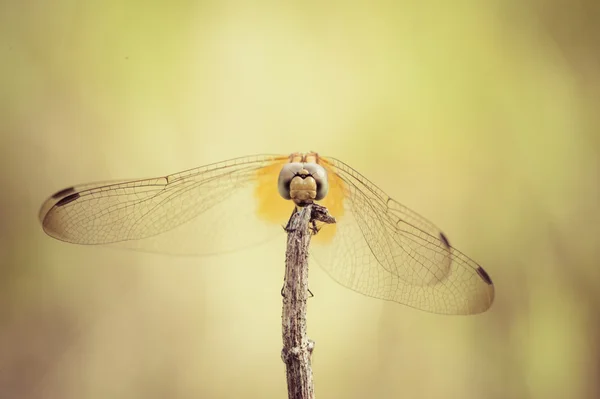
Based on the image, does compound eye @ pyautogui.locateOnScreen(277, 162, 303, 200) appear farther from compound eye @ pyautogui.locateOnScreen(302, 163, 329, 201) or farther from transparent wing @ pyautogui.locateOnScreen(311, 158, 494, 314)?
transparent wing @ pyautogui.locateOnScreen(311, 158, 494, 314)

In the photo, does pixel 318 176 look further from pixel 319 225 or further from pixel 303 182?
pixel 319 225

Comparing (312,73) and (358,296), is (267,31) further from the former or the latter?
(358,296)

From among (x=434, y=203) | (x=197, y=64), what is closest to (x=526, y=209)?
(x=434, y=203)

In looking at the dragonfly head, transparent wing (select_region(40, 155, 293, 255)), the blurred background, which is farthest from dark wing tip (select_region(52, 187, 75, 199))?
the dragonfly head

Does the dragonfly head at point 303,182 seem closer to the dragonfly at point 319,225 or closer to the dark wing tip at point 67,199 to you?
the dragonfly at point 319,225

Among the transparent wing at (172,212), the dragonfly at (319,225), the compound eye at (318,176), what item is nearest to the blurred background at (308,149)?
the transparent wing at (172,212)

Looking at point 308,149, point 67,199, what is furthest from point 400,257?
point 67,199
